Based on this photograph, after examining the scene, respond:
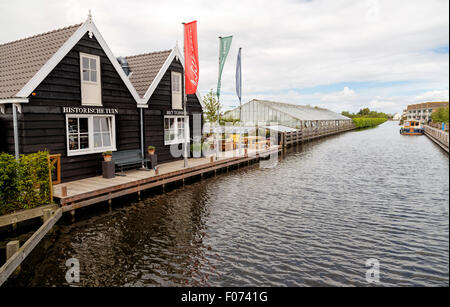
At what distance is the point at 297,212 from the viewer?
11094 millimetres

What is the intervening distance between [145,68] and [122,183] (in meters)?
8.10

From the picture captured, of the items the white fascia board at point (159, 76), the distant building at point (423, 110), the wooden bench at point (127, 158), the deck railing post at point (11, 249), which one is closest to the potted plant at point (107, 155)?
the wooden bench at point (127, 158)

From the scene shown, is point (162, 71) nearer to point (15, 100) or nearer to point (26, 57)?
point (26, 57)

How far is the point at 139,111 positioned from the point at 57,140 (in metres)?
4.68

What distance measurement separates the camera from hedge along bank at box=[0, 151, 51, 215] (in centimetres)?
853

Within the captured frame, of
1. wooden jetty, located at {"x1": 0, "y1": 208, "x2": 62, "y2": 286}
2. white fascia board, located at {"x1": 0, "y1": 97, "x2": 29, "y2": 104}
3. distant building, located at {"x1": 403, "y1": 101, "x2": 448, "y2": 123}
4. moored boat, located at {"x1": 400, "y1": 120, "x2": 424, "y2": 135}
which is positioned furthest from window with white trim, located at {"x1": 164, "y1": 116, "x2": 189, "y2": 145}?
distant building, located at {"x1": 403, "y1": 101, "x2": 448, "y2": 123}

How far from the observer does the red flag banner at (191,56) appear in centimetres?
1548

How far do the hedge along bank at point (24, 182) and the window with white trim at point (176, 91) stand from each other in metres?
9.25

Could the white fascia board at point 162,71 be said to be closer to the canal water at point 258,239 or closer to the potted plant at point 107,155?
the potted plant at point 107,155

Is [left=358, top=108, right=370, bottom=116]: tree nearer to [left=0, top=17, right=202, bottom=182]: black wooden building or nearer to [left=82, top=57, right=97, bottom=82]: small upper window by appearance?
[left=0, top=17, right=202, bottom=182]: black wooden building

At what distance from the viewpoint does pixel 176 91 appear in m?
18.1
